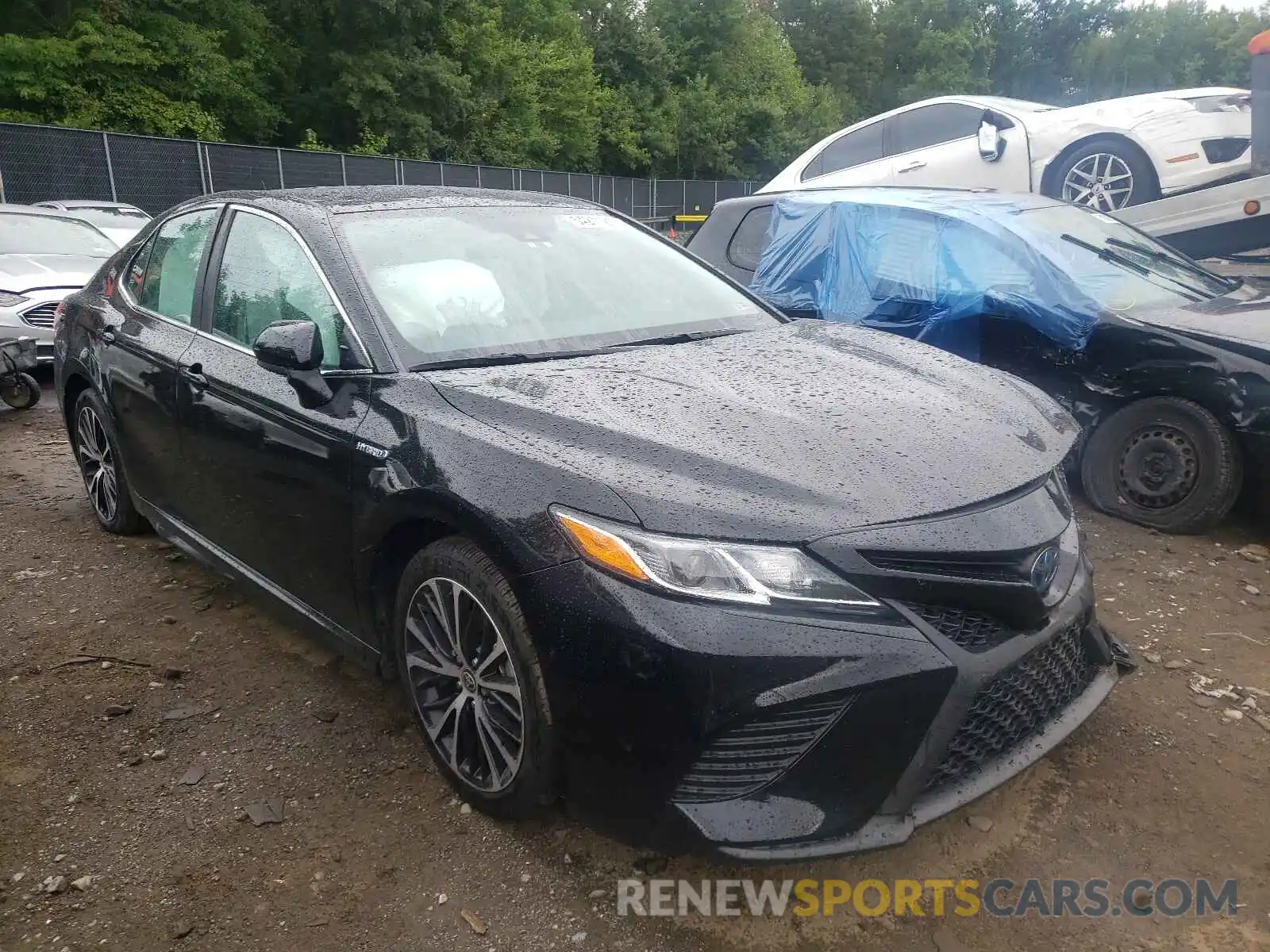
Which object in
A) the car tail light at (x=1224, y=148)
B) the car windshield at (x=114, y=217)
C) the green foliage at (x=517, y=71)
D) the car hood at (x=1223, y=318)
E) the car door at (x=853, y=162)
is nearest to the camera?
the car hood at (x=1223, y=318)

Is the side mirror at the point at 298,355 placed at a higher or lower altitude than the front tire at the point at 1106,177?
lower

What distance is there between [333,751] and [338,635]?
1.14ft

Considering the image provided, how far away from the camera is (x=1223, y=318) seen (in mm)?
4359

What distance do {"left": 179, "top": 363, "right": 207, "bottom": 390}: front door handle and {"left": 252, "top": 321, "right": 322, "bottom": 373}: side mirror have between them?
0.69 meters

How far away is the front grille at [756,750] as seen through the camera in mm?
1964

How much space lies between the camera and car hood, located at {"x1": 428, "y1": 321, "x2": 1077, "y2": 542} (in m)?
2.07

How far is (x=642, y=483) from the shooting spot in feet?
6.92

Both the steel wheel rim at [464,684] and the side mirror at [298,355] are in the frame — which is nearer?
the steel wheel rim at [464,684]

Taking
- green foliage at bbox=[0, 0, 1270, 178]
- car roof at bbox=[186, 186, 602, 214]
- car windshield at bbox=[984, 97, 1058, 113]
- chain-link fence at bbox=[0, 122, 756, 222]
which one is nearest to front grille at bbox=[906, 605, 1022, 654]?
car roof at bbox=[186, 186, 602, 214]

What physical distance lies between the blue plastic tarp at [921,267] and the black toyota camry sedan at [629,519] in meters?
1.66

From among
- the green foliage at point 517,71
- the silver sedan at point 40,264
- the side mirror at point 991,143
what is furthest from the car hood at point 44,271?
the green foliage at point 517,71

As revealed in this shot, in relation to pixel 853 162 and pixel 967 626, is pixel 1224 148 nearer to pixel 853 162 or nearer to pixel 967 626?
pixel 853 162

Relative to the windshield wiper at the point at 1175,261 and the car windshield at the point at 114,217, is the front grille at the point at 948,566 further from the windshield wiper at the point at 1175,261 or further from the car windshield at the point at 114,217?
the car windshield at the point at 114,217

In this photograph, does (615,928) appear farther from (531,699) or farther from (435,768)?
(435,768)
